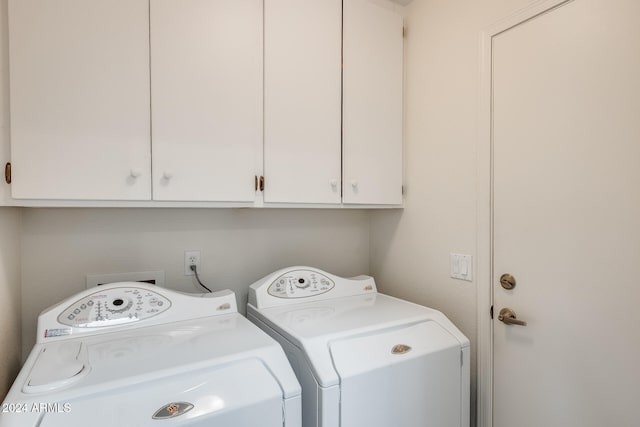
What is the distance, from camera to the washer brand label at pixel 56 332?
3.67ft

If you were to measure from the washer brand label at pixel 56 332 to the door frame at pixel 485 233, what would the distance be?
1.64 meters

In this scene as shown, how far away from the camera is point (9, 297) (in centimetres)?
119

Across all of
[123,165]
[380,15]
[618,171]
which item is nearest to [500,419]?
[618,171]

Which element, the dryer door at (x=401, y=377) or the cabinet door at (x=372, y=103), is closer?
the dryer door at (x=401, y=377)

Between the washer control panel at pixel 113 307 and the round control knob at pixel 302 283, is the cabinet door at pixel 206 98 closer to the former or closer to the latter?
the washer control panel at pixel 113 307

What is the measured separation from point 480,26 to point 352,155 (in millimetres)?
805

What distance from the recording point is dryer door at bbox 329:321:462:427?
110 centimetres

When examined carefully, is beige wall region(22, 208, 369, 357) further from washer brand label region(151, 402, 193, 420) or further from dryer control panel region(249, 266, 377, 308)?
washer brand label region(151, 402, 193, 420)

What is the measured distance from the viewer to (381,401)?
45.3 inches

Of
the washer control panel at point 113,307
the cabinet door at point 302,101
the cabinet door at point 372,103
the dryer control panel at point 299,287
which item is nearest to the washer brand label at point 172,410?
the washer control panel at point 113,307

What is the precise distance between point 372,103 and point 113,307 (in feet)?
4.86

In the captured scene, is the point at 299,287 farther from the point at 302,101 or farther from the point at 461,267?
the point at 302,101

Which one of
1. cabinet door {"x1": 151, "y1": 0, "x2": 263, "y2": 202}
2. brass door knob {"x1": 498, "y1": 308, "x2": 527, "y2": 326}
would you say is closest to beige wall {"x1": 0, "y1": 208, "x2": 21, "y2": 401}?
cabinet door {"x1": 151, "y1": 0, "x2": 263, "y2": 202}

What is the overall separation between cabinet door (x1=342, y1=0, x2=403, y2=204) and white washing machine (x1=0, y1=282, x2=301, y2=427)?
91cm
